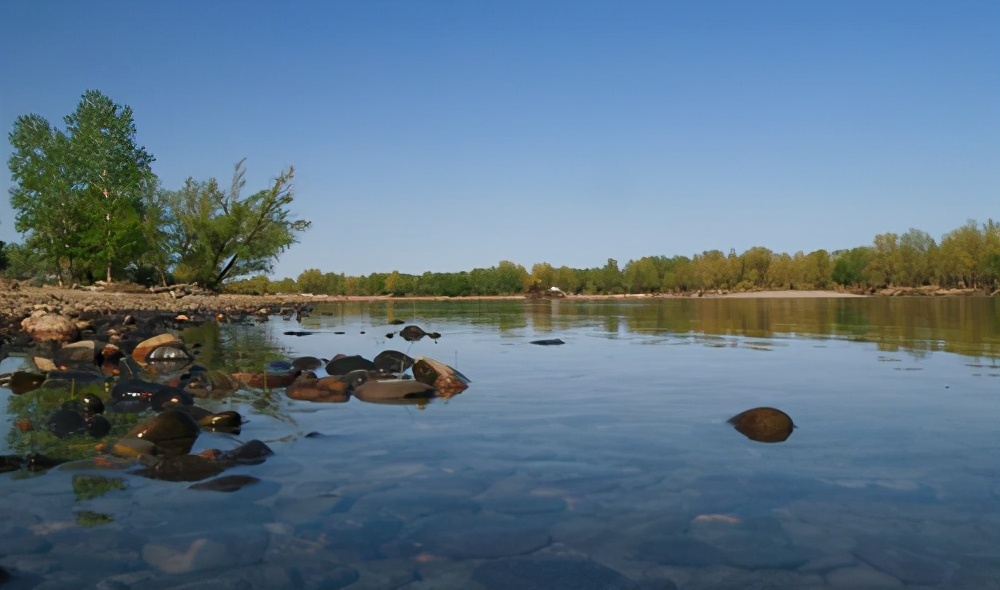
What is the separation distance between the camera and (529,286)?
190 meters

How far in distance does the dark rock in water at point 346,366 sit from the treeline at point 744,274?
224 ft

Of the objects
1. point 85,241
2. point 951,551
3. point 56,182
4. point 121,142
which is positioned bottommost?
point 951,551

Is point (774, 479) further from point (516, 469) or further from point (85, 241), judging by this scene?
point (85, 241)

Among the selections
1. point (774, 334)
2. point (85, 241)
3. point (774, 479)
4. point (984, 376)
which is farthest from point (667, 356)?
point (85, 241)

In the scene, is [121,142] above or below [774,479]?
above

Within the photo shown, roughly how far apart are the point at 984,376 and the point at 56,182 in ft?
176

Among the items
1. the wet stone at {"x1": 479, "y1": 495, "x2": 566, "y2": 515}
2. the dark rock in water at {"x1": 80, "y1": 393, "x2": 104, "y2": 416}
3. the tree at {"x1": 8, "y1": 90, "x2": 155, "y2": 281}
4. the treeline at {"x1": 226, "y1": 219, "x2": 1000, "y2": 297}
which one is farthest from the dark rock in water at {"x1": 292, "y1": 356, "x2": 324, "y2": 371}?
the treeline at {"x1": 226, "y1": 219, "x2": 1000, "y2": 297}

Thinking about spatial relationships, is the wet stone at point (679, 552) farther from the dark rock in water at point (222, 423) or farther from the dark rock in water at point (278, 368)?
the dark rock in water at point (278, 368)

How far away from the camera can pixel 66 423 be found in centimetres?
790

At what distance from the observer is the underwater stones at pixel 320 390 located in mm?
10570

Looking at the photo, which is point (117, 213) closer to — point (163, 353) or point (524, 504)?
point (163, 353)

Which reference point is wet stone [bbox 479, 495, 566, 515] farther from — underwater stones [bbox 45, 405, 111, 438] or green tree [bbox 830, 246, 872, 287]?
green tree [bbox 830, 246, 872, 287]

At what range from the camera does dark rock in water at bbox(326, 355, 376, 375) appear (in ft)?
42.4

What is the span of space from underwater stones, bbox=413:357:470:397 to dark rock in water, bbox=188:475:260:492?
5.14m
